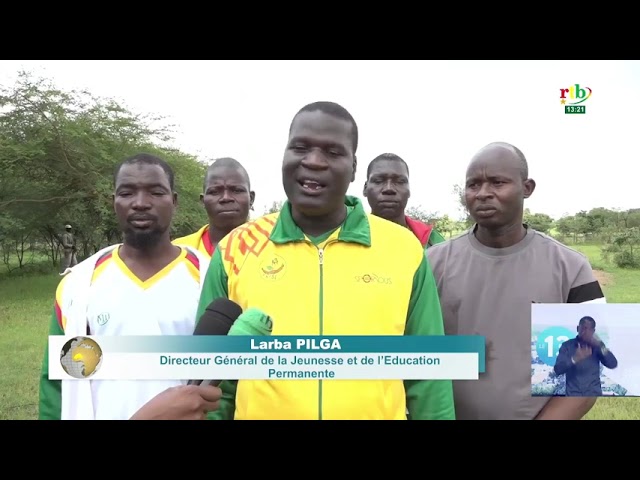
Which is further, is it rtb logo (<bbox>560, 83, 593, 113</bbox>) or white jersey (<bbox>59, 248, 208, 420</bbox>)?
rtb logo (<bbox>560, 83, 593, 113</bbox>)

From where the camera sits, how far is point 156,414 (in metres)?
2.74

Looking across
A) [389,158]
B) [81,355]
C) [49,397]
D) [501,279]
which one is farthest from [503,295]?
[49,397]

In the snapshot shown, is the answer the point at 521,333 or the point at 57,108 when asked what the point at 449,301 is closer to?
the point at 521,333

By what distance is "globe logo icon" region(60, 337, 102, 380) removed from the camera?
285 centimetres

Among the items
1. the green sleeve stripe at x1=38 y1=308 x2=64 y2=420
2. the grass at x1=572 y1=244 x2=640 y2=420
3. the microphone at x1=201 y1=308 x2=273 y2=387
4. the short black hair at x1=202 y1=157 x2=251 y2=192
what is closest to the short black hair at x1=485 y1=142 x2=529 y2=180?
the grass at x1=572 y1=244 x2=640 y2=420

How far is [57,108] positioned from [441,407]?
8.63 ft

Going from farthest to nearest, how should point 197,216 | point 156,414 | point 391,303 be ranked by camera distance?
point 197,216, point 156,414, point 391,303

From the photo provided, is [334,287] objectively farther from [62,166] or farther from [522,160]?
[62,166]

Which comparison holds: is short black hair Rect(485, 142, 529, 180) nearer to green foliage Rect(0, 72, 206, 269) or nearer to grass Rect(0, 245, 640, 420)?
grass Rect(0, 245, 640, 420)

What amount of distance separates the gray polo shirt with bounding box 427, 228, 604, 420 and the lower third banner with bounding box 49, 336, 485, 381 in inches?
3.4

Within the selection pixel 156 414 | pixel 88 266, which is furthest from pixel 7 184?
pixel 156 414

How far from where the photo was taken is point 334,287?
2.50m

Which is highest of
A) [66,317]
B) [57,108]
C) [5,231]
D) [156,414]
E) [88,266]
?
[57,108]

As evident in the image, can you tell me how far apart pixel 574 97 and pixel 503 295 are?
1.16 meters
